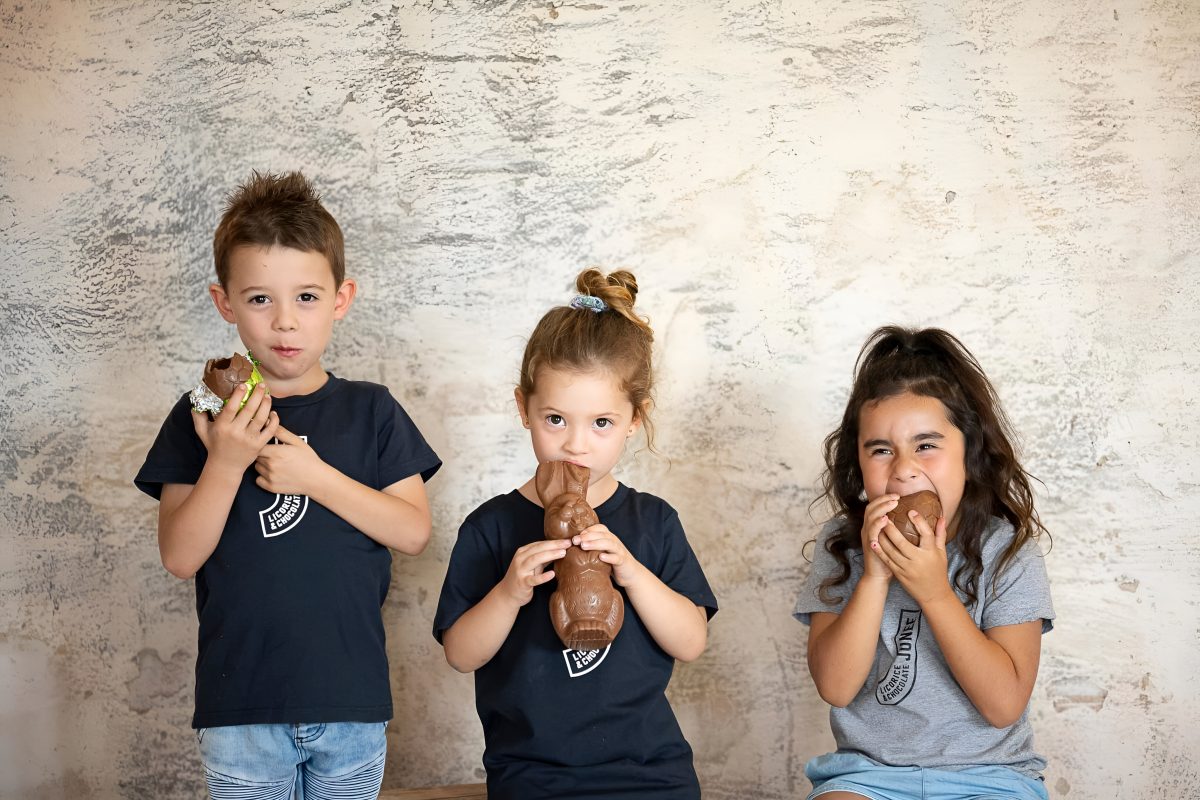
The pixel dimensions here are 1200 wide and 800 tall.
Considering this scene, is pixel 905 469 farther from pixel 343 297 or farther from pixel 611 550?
pixel 343 297

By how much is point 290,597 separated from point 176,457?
44 centimetres

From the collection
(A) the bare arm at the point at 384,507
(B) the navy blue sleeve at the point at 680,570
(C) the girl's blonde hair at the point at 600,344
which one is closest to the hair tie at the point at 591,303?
(C) the girl's blonde hair at the point at 600,344

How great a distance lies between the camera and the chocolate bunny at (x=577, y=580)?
2.15 metres

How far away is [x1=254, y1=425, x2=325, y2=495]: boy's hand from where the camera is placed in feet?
8.15

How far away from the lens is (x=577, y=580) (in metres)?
2.16

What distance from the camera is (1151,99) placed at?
329cm

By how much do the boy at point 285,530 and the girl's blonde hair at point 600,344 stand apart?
507mm

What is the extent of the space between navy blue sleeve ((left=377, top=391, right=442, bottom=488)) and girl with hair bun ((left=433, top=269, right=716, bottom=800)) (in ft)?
0.96

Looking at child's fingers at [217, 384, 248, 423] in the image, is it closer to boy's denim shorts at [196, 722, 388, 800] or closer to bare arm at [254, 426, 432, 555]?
bare arm at [254, 426, 432, 555]

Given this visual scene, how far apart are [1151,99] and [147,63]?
309cm

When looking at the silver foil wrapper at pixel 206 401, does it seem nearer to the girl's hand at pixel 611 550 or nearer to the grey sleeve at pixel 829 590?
the girl's hand at pixel 611 550

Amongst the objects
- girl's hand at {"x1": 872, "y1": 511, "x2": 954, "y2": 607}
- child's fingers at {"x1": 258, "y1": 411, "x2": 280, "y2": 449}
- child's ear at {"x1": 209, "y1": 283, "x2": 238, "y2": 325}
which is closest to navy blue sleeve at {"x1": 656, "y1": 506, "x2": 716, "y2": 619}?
girl's hand at {"x1": 872, "y1": 511, "x2": 954, "y2": 607}

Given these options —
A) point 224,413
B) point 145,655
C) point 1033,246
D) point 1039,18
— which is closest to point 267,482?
point 224,413

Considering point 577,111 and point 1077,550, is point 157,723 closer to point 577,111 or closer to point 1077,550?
point 577,111
